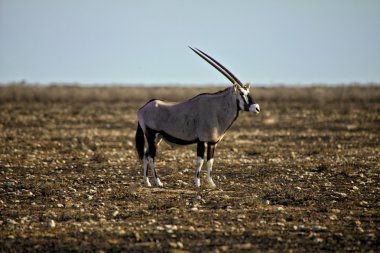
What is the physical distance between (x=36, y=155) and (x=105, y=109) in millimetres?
27690

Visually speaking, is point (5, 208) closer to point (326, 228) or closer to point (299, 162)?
point (326, 228)

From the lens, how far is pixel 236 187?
50.7 ft

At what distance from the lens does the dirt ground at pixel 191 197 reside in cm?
1007

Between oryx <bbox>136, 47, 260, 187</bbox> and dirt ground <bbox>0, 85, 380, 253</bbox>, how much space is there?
102 centimetres

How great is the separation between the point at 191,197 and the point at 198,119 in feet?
7.78

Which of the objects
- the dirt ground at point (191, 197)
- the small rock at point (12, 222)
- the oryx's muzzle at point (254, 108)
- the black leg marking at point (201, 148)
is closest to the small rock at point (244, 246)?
the dirt ground at point (191, 197)

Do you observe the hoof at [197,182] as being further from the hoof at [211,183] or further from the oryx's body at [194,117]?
the oryx's body at [194,117]

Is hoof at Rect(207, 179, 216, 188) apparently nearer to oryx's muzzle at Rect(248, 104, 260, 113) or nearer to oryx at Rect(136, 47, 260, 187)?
oryx at Rect(136, 47, 260, 187)

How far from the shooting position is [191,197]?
1395cm

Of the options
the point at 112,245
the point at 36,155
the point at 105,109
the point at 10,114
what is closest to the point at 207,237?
the point at 112,245

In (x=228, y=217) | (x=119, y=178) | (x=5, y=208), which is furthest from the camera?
(x=119, y=178)

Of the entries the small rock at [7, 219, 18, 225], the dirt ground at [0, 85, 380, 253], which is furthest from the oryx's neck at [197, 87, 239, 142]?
the small rock at [7, 219, 18, 225]

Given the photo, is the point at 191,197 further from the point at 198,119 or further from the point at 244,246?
the point at 244,246

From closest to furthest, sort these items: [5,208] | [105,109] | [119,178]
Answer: [5,208]
[119,178]
[105,109]
